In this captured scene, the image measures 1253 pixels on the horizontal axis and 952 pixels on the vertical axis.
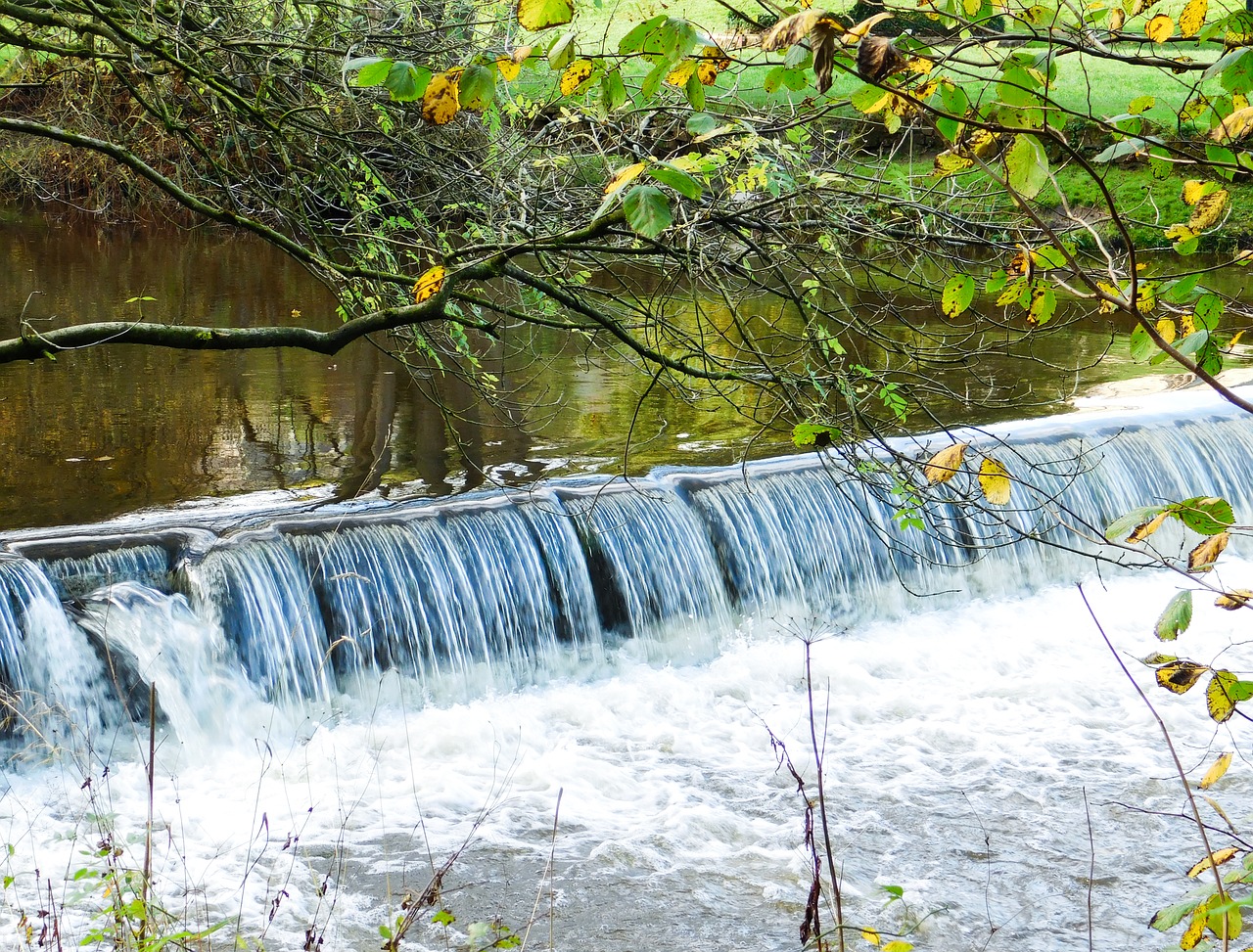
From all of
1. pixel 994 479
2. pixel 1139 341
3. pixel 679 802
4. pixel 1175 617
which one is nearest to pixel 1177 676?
pixel 1175 617

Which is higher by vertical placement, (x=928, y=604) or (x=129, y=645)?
(x=129, y=645)

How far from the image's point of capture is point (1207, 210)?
2.26m

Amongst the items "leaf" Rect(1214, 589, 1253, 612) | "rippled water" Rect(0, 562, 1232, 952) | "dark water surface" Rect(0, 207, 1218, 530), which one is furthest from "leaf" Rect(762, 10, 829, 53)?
"dark water surface" Rect(0, 207, 1218, 530)

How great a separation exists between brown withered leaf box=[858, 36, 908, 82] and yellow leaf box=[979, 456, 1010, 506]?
2.91 ft

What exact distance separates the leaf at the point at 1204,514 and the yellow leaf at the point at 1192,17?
3.01 feet

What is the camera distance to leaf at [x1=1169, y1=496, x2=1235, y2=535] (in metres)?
1.80

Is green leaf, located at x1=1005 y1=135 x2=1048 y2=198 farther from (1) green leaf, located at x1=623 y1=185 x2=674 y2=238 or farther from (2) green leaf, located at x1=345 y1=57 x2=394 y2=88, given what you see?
(2) green leaf, located at x1=345 y1=57 x2=394 y2=88

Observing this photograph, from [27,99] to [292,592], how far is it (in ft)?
44.7

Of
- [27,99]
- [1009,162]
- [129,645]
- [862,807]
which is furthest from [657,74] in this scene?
[27,99]

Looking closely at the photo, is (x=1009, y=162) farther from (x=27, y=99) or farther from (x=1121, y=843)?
(x=27, y=99)

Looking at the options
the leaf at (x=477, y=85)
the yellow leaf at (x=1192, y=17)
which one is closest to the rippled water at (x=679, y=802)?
the yellow leaf at (x=1192, y=17)

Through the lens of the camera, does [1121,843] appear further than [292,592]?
No

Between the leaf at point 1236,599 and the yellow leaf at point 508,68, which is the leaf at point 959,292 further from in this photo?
the yellow leaf at point 508,68

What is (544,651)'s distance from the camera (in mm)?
7598
